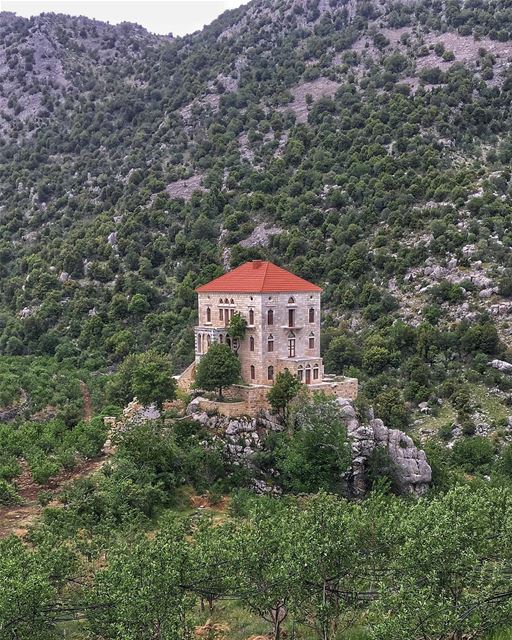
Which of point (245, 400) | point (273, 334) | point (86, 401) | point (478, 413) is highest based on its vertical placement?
point (273, 334)

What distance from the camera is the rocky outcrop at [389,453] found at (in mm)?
48094

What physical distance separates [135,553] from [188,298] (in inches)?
2618

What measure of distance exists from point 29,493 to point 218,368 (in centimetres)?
1319

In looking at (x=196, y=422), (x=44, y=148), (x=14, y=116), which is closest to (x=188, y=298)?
(x=196, y=422)

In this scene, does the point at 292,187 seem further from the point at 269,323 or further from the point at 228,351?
the point at 228,351

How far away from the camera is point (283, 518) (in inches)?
1152

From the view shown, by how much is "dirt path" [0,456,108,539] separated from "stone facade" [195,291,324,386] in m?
11.0

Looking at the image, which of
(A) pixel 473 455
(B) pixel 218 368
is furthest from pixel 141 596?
(A) pixel 473 455

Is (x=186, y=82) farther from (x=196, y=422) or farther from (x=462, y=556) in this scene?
(x=462, y=556)

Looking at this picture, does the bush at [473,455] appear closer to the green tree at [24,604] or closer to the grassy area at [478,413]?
the grassy area at [478,413]

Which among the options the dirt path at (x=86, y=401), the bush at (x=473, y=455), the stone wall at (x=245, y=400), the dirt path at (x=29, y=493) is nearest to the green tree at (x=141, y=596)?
the dirt path at (x=29, y=493)

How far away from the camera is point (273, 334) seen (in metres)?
50.2

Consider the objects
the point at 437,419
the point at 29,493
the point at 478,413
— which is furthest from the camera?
the point at 437,419

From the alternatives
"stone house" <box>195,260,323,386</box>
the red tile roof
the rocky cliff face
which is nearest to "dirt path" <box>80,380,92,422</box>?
"stone house" <box>195,260,323,386</box>
